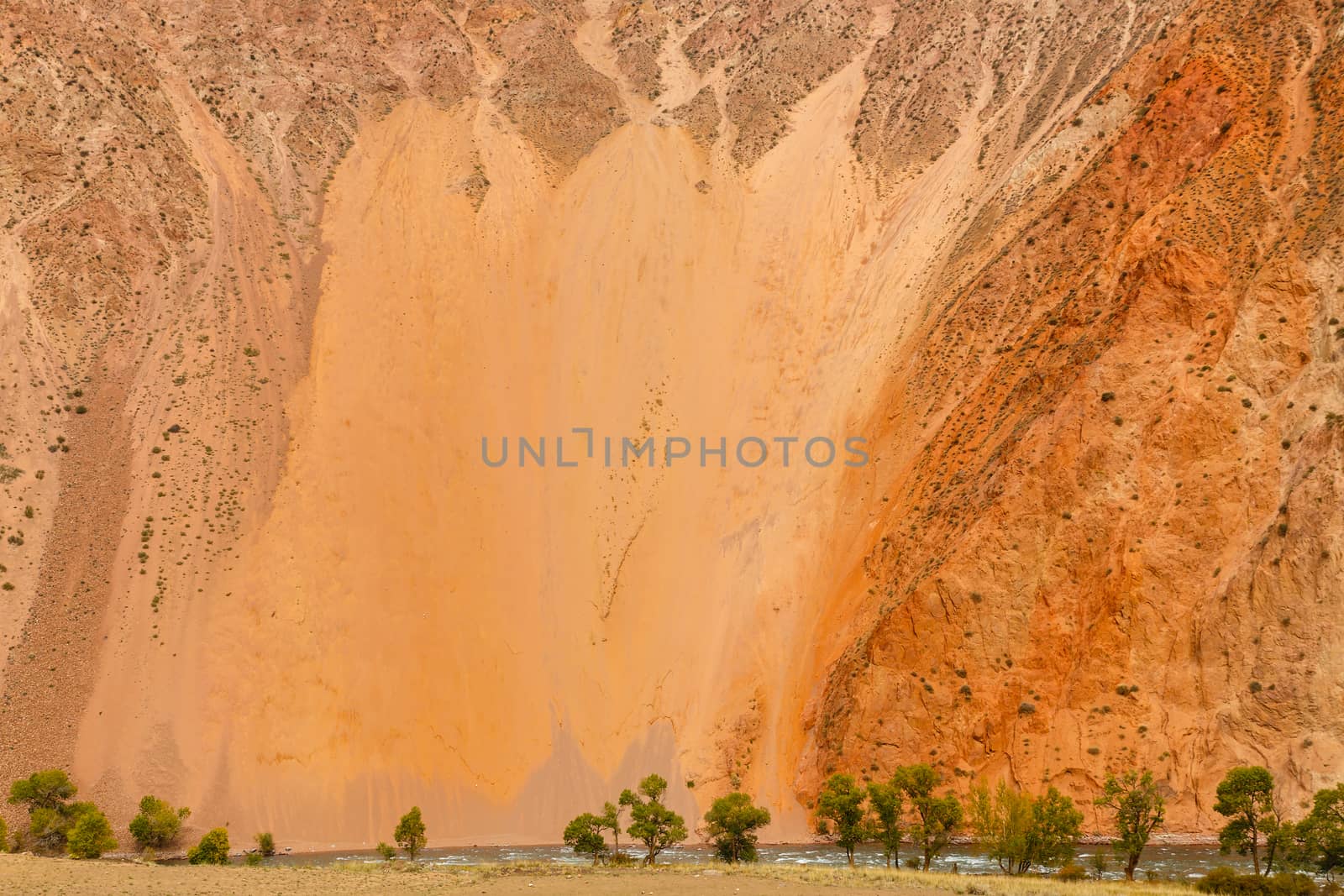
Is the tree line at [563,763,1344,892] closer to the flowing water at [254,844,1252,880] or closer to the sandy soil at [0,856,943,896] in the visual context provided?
the flowing water at [254,844,1252,880]

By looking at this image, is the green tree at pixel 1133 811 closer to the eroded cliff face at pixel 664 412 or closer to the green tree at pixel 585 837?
the eroded cliff face at pixel 664 412

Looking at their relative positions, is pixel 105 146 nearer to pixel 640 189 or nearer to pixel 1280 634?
pixel 640 189

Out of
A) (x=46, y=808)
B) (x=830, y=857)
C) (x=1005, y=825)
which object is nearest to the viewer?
(x=1005, y=825)

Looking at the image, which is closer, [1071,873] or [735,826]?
[1071,873]

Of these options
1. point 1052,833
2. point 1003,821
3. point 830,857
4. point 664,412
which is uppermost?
point 664,412

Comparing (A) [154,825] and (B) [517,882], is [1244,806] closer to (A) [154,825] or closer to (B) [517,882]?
(B) [517,882]

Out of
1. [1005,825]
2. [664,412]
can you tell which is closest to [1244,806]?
[1005,825]

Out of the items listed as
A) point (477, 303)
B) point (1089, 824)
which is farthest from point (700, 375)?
point (1089, 824)
